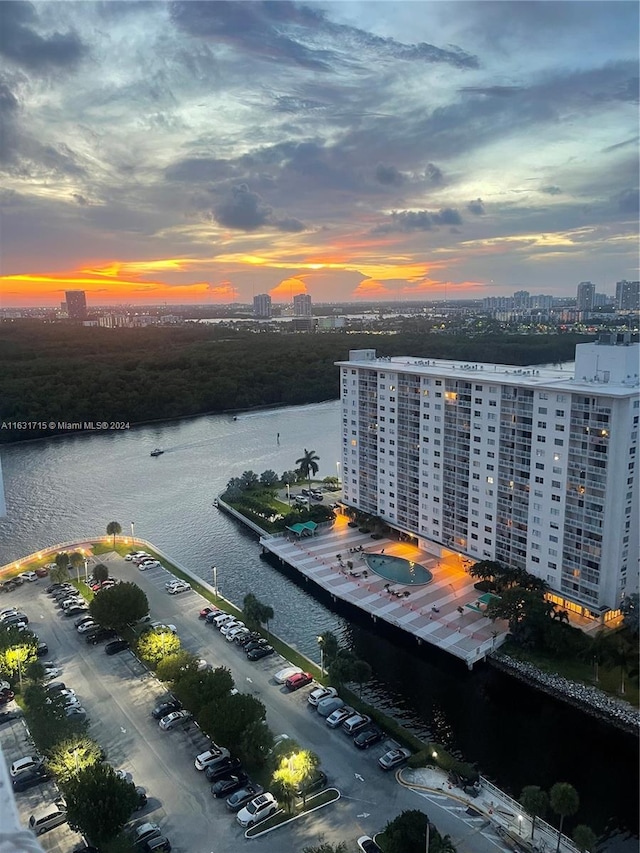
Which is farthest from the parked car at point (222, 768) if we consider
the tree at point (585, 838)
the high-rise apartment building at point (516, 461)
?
the high-rise apartment building at point (516, 461)

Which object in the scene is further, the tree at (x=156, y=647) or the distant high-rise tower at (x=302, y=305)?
the distant high-rise tower at (x=302, y=305)

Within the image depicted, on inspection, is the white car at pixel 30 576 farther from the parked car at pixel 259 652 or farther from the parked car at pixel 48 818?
the parked car at pixel 48 818

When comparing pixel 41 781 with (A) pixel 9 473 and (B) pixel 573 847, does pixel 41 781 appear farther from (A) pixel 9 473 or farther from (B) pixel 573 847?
(A) pixel 9 473

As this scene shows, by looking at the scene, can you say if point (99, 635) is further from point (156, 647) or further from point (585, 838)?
point (585, 838)

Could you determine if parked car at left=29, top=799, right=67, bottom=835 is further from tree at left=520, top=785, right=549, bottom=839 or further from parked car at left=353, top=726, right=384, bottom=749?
tree at left=520, top=785, right=549, bottom=839

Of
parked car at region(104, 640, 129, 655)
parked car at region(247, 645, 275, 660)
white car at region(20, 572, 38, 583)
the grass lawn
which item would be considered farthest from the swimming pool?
white car at region(20, 572, 38, 583)

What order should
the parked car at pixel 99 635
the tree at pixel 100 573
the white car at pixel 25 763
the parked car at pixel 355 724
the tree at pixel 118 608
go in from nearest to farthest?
the white car at pixel 25 763 < the parked car at pixel 355 724 < the tree at pixel 118 608 < the parked car at pixel 99 635 < the tree at pixel 100 573
